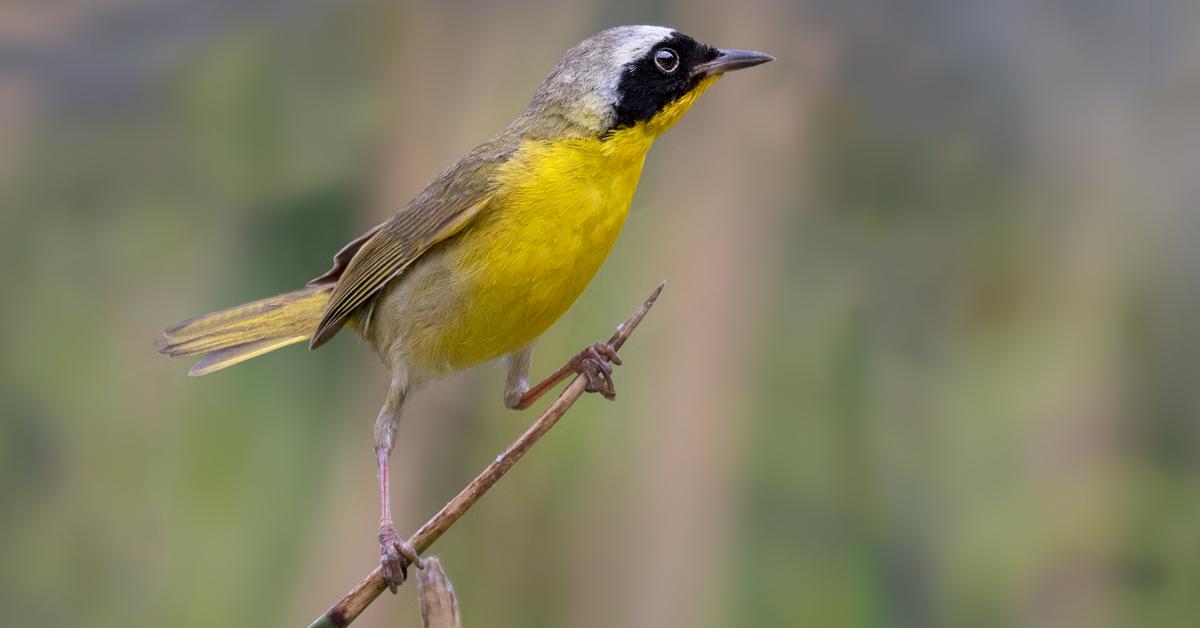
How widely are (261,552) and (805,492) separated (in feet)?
3.74

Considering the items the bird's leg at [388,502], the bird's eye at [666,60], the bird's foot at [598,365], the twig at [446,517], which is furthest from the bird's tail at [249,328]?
the twig at [446,517]

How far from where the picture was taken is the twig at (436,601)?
3.19 feet

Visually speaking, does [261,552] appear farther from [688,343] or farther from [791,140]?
[791,140]

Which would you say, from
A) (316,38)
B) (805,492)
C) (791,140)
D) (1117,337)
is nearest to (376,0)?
(316,38)

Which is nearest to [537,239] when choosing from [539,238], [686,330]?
[539,238]

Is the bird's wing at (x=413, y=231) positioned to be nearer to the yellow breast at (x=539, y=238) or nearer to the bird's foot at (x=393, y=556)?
the yellow breast at (x=539, y=238)

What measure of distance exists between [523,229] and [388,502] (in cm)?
48

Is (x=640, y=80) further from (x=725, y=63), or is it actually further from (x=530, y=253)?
(x=530, y=253)

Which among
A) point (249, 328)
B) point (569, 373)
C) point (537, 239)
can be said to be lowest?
point (249, 328)

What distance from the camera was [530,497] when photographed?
235 cm

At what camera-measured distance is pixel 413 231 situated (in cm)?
165

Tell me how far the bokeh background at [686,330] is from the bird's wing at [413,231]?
1.88 ft

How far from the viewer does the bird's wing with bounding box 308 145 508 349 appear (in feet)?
5.20

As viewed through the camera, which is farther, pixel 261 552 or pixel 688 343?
pixel 688 343
